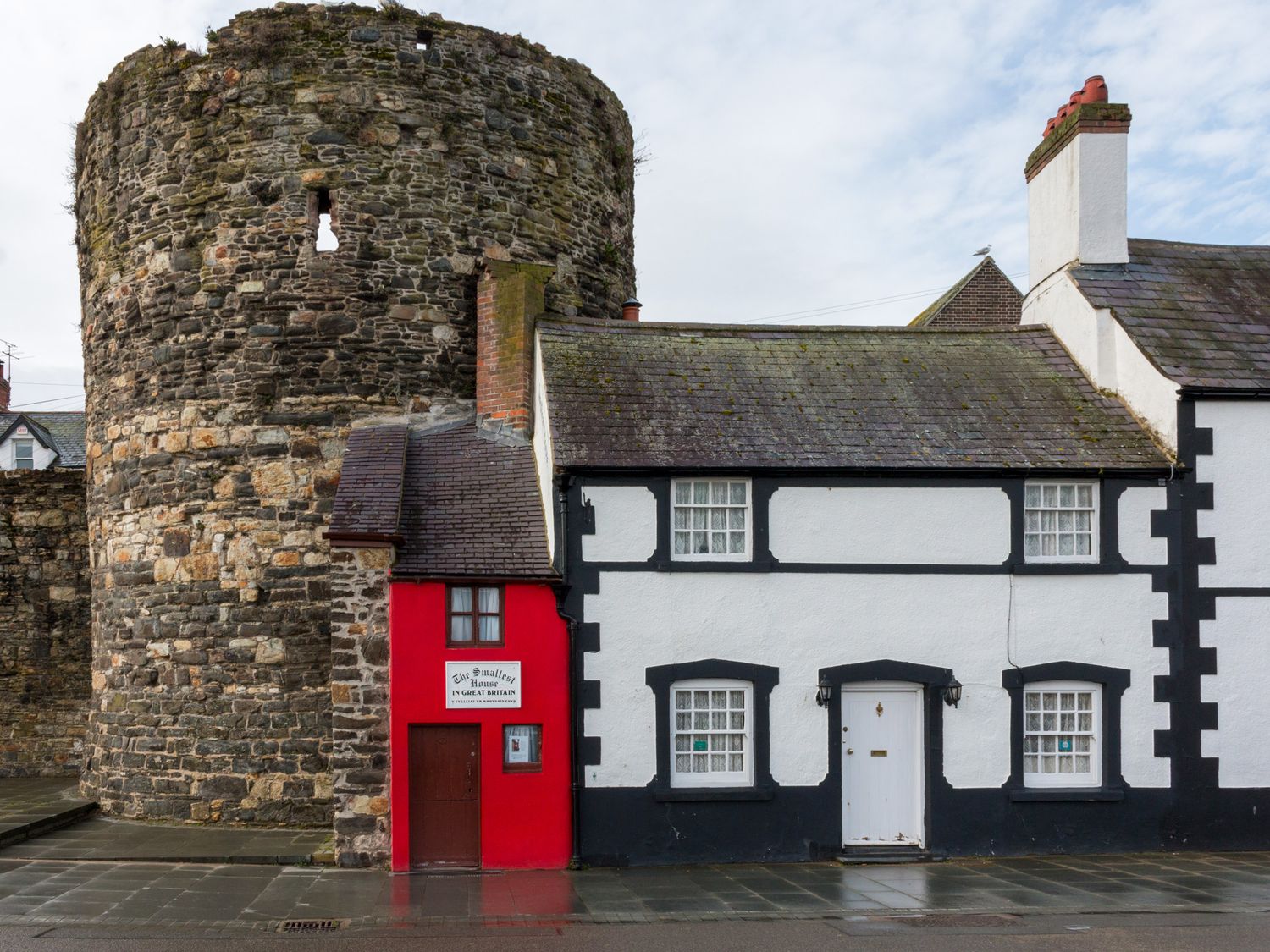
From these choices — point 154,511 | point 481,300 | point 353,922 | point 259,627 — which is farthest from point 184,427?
point 353,922

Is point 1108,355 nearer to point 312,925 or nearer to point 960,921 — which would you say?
point 960,921

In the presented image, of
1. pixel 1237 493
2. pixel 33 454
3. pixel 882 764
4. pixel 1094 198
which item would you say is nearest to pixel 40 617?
pixel 882 764

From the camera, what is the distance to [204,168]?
628 inches

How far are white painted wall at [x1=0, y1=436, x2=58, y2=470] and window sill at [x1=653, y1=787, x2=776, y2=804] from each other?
29505mm

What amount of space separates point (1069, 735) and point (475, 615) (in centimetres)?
701

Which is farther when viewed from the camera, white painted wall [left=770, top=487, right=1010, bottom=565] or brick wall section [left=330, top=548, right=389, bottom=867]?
white painted wall [left=770, top=487, right=1010, bottom=565]

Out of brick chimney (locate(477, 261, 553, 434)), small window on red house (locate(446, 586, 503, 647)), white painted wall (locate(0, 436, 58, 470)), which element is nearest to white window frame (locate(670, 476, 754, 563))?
small window on red house (locate(446, 586, 503, 647))

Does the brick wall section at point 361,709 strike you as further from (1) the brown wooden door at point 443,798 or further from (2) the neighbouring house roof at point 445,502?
(2) the neighbouring house roof at point 445,502

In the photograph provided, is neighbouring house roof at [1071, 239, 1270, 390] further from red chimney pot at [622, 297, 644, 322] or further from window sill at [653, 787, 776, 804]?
window sill at [653, 787, 776, 804]

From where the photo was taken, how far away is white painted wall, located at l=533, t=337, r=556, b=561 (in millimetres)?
13508

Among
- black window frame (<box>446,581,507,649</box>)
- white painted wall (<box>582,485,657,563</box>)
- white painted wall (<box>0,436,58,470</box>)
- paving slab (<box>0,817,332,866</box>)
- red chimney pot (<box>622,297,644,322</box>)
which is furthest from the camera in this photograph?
white painted wall (<box>0,436,58,470</box>)

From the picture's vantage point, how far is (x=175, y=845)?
45.0ft

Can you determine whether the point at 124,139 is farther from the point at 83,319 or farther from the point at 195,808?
the point at 195,808

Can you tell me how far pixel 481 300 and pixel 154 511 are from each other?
5.32 m
